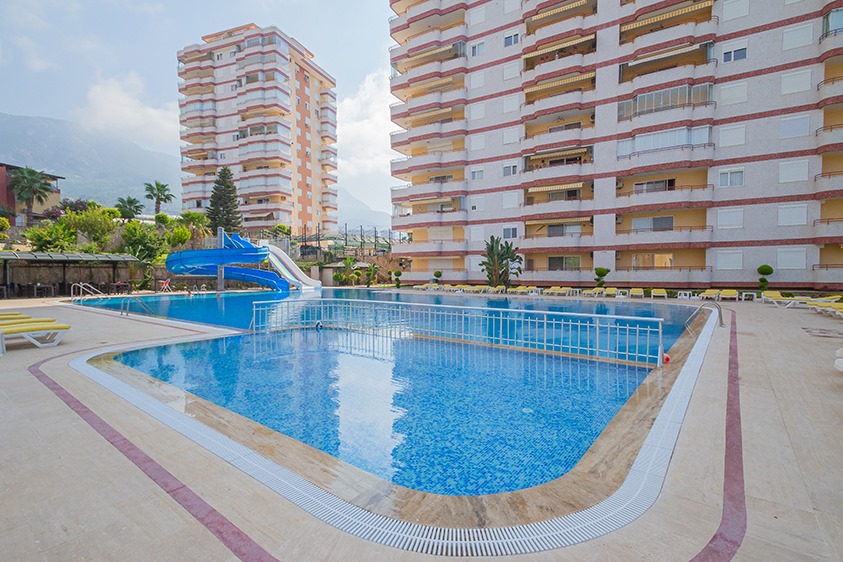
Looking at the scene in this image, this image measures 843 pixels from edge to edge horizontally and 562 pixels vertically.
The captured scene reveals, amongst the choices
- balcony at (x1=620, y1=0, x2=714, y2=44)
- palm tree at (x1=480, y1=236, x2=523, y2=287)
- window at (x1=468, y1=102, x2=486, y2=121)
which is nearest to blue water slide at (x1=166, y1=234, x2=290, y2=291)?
palm tree at (x1=480, y1=236, x2=523, y2=287)

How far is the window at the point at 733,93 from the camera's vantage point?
82.6 ft

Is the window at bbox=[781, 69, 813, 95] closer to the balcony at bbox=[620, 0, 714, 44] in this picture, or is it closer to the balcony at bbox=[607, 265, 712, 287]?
the balcony at bbox=[620, 0, 714, 44]

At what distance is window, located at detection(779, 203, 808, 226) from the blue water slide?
113 feet

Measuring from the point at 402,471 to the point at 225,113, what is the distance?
65523 millimetres

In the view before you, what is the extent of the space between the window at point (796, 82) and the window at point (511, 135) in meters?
16.8

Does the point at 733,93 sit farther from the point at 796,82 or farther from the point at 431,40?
the point at 431,40

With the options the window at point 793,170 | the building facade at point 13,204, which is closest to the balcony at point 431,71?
the window at point 793,170

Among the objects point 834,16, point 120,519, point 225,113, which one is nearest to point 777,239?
point 834,16

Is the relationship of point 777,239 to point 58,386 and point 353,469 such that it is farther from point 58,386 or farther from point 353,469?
point 58,386

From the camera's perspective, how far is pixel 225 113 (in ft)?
188

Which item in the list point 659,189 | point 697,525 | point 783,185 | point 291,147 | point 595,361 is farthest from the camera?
point 291,147

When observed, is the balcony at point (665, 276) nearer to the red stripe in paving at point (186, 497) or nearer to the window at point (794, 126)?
the window at point (794, 126)

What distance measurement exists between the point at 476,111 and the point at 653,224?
17875mm

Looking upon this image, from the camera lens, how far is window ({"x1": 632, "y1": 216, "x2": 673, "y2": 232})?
91.5 ft
